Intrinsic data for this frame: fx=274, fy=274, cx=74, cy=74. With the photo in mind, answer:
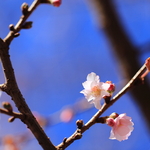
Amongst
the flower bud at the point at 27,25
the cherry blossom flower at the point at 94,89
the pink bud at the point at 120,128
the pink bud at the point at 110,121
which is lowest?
the pink bud at the point at 120,128

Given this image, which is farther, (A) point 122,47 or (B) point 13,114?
(A) point 122,47

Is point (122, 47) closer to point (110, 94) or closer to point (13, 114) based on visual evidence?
point (110, 94)

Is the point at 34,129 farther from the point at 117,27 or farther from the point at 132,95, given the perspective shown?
the point at 117,27

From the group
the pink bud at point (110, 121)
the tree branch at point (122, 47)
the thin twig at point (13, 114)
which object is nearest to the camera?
the thin twig at point (13, 114)

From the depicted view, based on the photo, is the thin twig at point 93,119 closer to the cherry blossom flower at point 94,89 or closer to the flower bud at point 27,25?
the cherry blossom flower at point 94,89

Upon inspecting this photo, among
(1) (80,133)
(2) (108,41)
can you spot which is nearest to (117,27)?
(2) (108,41)

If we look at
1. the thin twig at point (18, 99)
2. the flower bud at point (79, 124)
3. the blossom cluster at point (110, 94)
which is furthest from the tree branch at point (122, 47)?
the thin twig at point (18, 99)

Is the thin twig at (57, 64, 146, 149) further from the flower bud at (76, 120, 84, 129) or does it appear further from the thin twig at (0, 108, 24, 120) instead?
the thin twig at (0, 108, 24, 120)

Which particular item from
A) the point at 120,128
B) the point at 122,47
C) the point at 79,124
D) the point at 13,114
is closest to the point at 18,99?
the point at 13,114

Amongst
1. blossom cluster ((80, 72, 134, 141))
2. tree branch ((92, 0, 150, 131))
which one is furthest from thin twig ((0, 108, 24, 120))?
tree branch ((92, 0, 150, 131))

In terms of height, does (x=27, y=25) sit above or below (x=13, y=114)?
above

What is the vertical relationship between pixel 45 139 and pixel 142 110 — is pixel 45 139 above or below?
below
